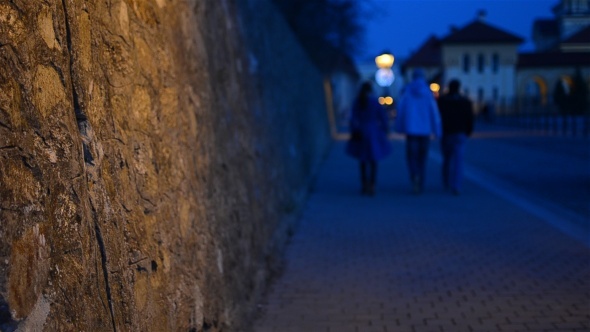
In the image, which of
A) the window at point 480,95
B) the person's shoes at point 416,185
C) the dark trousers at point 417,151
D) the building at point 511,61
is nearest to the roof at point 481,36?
the building at point 511,61

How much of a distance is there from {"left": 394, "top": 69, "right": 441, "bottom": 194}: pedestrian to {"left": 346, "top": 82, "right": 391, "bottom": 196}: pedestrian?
13.4 inches

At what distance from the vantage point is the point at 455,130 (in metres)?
12.9

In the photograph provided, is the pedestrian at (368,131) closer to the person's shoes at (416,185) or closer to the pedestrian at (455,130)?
the person's shoes at (416,185)

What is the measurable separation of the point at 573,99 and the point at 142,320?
112ft

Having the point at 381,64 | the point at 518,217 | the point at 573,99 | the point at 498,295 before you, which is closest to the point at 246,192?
the point at 498,295

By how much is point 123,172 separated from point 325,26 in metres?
27.0

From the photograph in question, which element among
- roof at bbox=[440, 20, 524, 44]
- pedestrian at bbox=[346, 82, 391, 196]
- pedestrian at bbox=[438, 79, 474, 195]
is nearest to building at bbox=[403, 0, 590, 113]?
roof at bbox=[440, 20, 524, 44]

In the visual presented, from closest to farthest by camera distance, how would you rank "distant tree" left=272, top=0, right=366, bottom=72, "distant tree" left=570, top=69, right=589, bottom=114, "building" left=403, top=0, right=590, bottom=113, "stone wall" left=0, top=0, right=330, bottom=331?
"stone wall" left=0, top=0, right=330, bottom=331, "building" left=403, top=0, right=590, bottom=113, "distant tree" left=272, top=0, right=366, bottom=72, "distant tree" left=570, top=69, right=589, bottom=114

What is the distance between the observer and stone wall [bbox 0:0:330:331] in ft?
8.57

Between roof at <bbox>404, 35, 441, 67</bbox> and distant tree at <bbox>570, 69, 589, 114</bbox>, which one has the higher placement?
roof at <bbox>404, 35, 441, 67</bbox>

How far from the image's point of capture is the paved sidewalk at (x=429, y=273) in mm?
5598

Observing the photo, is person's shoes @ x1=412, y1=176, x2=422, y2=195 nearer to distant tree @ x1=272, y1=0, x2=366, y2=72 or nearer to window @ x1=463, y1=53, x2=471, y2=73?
distant tree @ x1=272, y1=0, x2=366, y2=72

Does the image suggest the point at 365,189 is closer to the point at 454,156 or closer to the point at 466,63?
the point at 454,156

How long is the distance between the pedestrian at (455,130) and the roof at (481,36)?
60333 mm
